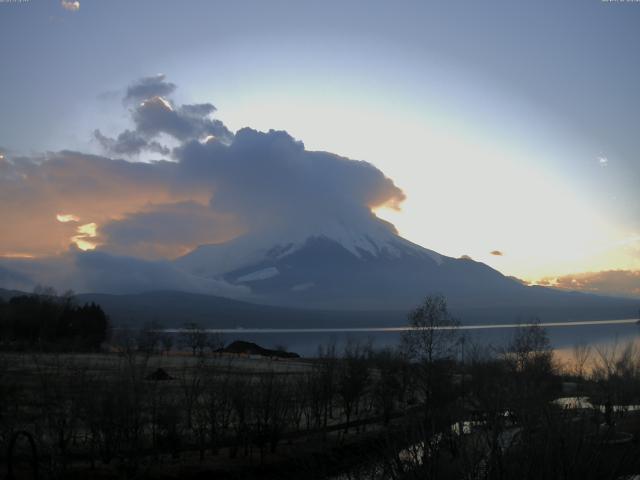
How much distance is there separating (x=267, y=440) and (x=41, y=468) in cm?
994

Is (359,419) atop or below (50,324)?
below

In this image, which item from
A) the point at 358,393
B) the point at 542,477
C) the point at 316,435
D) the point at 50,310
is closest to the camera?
the point at 542,477

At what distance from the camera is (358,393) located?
3516cm

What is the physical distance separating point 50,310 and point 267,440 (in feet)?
197

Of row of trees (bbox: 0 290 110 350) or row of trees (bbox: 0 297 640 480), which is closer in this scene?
row of trees (bbox: 0 297 640 480)

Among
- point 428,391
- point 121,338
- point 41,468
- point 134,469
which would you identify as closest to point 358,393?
point 428,391

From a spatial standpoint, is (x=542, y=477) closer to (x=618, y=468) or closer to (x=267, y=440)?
(x=618, y=468)

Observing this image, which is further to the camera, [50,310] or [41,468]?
[50,310]

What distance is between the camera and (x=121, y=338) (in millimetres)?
90500

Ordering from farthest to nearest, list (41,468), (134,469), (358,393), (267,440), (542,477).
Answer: (358,393) → (267,440) → (134,469) → (41,468) → (542,477)

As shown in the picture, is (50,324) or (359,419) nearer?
(359,419)

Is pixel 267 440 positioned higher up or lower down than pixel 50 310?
lower down

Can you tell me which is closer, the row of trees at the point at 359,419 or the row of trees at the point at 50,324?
the row of trees at the point at 359,419

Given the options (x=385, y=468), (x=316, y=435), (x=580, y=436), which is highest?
(x=580, y=436)
